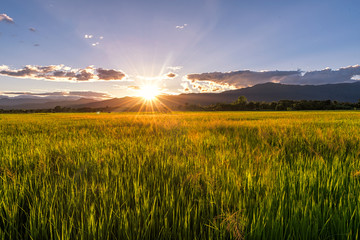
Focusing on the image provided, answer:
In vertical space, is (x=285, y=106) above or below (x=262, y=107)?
above

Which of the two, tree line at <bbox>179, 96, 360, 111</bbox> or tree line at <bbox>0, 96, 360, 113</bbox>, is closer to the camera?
tree line at <bbox>0, 96, 360, 113</bbox>

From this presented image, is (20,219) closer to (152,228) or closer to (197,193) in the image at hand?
(152,228)

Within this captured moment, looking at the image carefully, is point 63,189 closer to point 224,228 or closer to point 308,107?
point 224,228

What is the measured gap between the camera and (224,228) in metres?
1.11

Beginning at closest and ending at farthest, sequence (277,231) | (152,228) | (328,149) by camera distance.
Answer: (277,231) < (152,228) < (328,149)

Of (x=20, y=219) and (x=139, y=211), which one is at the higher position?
(x=139, y=211)

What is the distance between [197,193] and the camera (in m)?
1.62

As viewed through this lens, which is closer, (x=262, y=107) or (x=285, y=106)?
(x=285, y=106)

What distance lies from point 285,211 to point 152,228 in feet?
3.15

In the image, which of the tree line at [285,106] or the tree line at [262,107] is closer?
the tree line at [262,107]

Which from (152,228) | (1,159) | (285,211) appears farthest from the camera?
(1,159)

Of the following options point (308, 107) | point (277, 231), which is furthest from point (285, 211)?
point (308, 107)

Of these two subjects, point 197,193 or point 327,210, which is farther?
Result: point 197,193

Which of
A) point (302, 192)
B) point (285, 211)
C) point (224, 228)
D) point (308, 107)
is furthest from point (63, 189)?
point (308, 107)
